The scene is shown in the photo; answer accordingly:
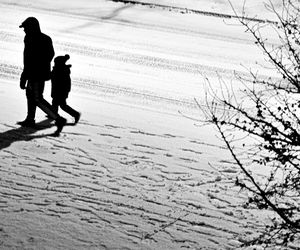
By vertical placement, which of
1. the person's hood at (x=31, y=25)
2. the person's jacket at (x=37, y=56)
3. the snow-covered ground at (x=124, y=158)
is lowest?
the snow-covered ground at (x=124, y=158)

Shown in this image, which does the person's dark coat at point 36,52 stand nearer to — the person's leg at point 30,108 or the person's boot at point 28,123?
the person's leg at point 30,108

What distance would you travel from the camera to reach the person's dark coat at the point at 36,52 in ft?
25.5

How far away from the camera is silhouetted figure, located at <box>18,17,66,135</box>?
7785 mm

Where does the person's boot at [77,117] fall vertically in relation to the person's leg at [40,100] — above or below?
below

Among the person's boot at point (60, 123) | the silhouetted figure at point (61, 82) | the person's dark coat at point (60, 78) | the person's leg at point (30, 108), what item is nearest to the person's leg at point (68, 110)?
the silhouetted figure at point (61, 82)

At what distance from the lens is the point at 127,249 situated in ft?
17.2

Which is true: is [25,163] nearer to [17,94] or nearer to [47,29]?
[17,94]

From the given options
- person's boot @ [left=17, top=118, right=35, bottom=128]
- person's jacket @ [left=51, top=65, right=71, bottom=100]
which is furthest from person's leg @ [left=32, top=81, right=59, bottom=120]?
person's boot @ [left=17, top=118, right=35, bottom=128]

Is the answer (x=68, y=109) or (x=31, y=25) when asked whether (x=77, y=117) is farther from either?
(x=31, y=25)

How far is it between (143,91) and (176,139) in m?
2.47

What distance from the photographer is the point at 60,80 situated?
8422 millimetres

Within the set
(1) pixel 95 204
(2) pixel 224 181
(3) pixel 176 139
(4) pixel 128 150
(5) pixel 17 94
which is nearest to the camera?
(1) pixel 95 204

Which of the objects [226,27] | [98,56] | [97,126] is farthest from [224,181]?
[226,27]

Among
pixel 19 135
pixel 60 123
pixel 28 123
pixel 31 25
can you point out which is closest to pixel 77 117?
pixel 60 123
